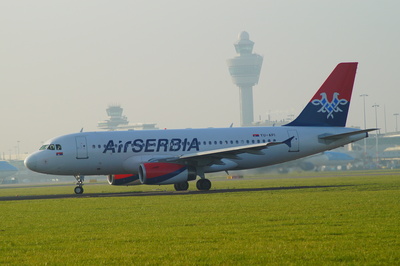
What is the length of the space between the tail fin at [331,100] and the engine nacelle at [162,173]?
9.49 meters

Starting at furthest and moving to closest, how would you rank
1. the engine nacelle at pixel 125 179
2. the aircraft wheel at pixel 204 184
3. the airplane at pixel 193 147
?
the engine nacelle at pixel 125 179, the aircraft wheel at pixel 204 184, the airplane at pixel 193 147

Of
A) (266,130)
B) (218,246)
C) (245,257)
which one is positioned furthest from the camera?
(266,130)

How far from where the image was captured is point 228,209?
2339 cm

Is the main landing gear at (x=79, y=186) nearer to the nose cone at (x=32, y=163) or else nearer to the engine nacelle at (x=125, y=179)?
the engine nacelle at (x=125, y=179)

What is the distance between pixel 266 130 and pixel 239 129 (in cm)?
164

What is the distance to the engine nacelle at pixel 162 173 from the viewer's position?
121ft

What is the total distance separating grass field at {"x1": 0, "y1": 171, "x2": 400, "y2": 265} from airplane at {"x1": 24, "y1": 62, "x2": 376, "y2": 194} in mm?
12380

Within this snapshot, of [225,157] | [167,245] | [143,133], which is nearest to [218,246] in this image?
[167,245]

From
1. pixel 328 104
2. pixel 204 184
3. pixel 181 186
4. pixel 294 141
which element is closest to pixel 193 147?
pixel 181 186

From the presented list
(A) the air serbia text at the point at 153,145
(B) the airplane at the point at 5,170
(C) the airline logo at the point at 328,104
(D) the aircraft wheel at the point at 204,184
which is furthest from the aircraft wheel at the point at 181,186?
(B) the airplane at the point at 5,170

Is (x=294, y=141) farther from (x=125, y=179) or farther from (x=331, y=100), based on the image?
(x=125, y=179)

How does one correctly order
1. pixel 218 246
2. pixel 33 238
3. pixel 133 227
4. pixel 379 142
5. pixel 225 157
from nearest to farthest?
pixel 218 246
pixel 33 238
pixel 133 227
pixel 225 157
pixel 379 142

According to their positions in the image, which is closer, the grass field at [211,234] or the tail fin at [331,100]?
the grass field at [211,234]

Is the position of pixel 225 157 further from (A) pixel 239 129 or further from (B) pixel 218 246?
(B) pixel 218 246
